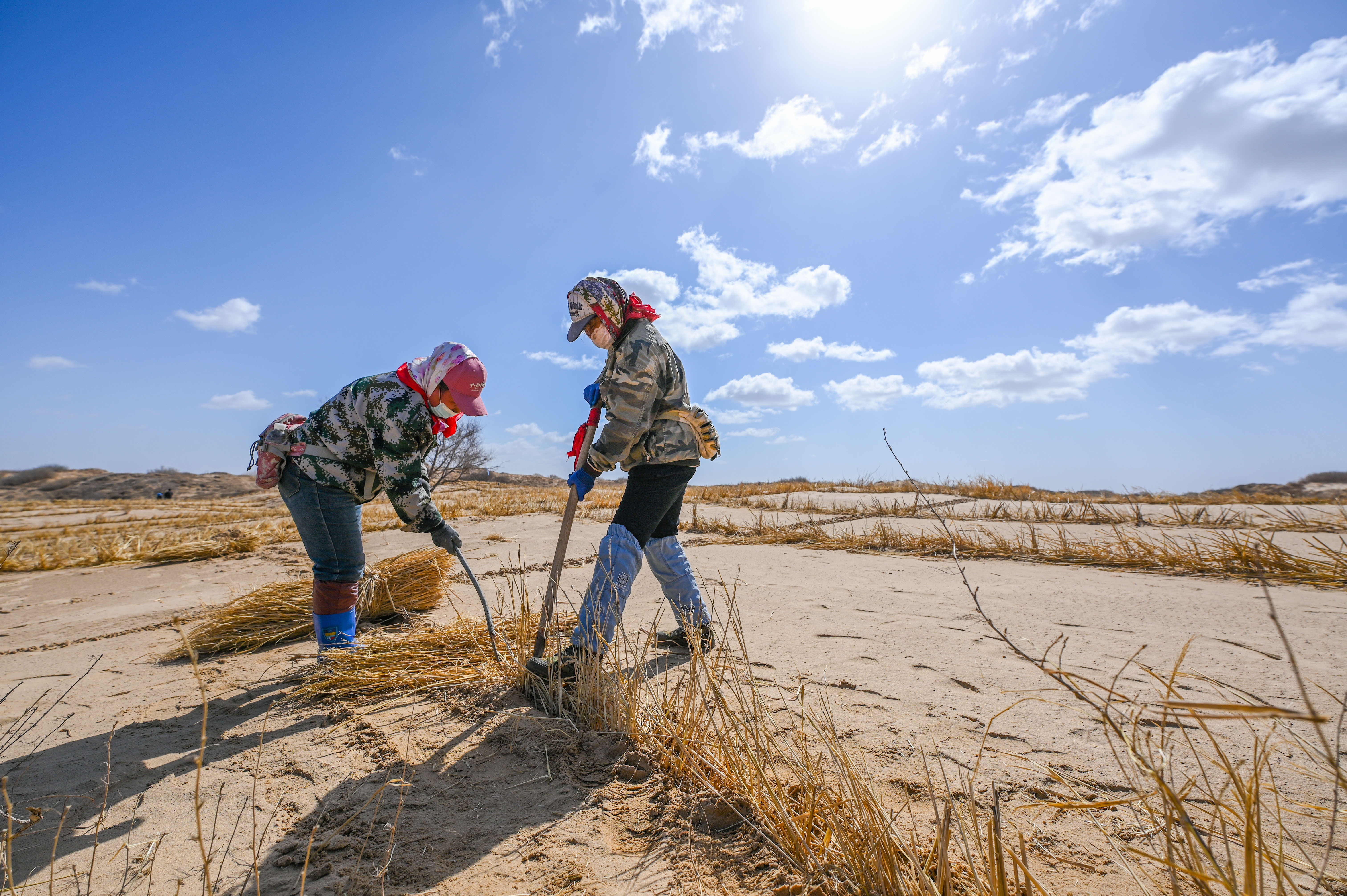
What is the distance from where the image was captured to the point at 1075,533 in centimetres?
635

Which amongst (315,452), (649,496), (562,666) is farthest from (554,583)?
(315,452)

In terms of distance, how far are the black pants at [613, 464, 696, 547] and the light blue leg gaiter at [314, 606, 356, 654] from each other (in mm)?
1416

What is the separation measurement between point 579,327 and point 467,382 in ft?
1.98

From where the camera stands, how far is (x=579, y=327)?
10.1ft

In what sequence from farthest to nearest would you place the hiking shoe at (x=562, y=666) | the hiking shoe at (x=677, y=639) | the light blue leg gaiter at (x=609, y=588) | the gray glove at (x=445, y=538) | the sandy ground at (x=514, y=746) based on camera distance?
the hiking shoe at (x=677, y=639)
the gray glove at (x=445, y=538)
the light blue leg gaiter at (x=609, y=588)
the hiking shoe at (x=562, y=666)
the sandy ground at (x=514, y=746)

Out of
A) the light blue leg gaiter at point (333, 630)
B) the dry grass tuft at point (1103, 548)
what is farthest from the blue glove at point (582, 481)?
the dry grass tuft at point (1103, 548)

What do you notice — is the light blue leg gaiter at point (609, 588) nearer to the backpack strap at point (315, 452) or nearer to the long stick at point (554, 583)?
the long stick at point (554, 583)

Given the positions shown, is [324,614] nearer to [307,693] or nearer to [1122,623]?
[307,693]

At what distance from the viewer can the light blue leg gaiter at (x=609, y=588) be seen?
252cm

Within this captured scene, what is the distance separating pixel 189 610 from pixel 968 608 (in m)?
5.26

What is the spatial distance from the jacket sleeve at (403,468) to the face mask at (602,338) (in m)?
0.91

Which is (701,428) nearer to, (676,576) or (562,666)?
(676,576)

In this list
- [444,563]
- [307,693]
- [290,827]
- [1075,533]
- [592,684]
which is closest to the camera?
[290,827]

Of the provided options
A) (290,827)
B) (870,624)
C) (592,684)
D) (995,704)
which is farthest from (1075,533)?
(290,827)
